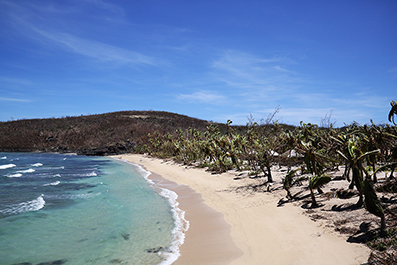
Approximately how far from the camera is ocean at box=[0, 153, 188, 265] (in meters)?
4.92

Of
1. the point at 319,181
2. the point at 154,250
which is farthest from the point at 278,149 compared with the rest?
the point at 154,250

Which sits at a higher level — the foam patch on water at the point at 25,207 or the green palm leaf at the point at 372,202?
the green palm leaf at the point at 372,202

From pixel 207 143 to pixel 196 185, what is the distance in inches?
172

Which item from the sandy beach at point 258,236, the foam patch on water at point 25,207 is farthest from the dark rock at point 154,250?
the foam patch on water at point 25,207

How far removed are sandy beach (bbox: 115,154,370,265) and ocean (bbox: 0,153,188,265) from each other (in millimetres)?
499

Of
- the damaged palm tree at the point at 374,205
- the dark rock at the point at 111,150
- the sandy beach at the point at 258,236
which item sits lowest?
the sandy beach at the point at 258,236

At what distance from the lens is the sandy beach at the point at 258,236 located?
13.0ft

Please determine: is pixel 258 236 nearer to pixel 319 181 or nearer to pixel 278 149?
pixel 319 181

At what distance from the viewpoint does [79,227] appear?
6.69 meters

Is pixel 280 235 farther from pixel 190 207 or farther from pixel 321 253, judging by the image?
pixel 190 207

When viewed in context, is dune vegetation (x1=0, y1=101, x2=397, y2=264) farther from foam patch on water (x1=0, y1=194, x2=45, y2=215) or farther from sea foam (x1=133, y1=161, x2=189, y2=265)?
foam patch on water (x1=0, y1=194, x2=45, y2=215)

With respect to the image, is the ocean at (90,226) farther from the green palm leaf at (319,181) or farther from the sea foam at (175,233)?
the green palm leaf at (319,181)

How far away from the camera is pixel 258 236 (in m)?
5.12

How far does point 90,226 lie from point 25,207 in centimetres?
379
